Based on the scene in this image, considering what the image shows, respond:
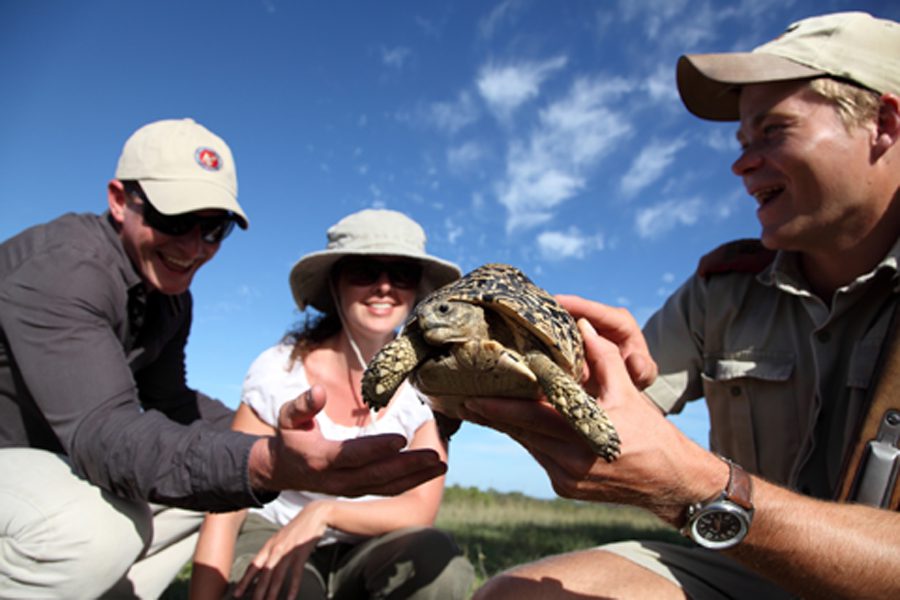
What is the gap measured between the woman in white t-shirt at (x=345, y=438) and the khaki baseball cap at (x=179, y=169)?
0.81m

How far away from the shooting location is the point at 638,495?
269 centimetres

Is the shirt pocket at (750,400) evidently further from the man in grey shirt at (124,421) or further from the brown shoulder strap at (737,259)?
the man in grey shirt at (124,421)

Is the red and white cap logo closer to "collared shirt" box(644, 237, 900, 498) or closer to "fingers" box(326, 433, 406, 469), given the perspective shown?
"fingers" box(326, 433, 406, 469)

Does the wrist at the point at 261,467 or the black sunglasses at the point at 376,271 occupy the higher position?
the black sunglasses at the point at 376,271

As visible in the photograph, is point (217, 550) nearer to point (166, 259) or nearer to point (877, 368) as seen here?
point (166, 259)

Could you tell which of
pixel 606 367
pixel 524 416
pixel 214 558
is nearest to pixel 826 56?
pixel 606 367

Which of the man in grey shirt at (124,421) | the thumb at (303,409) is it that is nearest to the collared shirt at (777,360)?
the man in grey shirt at (124,421)

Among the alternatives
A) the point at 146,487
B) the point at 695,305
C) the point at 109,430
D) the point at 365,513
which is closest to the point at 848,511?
the point at 695,305

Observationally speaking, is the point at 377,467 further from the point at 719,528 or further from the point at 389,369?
the point at 719,528

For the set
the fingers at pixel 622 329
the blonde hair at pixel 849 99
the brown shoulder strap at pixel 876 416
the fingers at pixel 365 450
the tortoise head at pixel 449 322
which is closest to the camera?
the tortoise head at pixel 449 322

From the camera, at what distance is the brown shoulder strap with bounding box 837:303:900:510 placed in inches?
121

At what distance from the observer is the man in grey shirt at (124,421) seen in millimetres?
3297

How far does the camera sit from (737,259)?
4.38m

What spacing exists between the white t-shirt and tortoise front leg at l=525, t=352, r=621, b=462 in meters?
1.97
